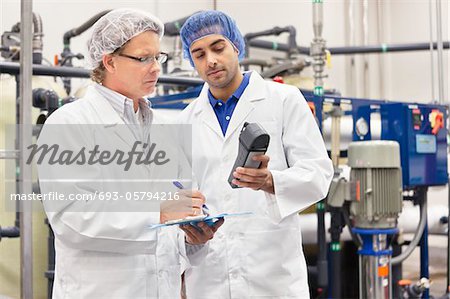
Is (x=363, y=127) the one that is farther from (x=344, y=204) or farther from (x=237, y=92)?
(x=237, y=92)

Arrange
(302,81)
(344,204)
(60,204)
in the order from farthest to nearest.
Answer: (302,81) → (344,204) → (60,204)

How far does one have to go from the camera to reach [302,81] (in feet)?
11.7

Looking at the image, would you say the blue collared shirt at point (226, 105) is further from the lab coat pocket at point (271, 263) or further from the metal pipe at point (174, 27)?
the metal pipe at point (174, 27)

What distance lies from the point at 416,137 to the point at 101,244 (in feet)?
7.23

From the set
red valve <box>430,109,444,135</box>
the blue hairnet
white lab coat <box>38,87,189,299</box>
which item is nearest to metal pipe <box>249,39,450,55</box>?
red valve <box>430,109,444,135</box>

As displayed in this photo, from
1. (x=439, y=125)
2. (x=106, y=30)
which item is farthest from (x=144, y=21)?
(x=439, y=125)

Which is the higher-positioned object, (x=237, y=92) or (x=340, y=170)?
(x=237, y=92)

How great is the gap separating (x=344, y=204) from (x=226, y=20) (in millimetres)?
1415

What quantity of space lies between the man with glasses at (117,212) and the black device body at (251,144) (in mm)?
129

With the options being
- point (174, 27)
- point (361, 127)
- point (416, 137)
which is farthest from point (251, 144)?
point (174, 27)

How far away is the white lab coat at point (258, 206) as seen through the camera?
4.90 ft

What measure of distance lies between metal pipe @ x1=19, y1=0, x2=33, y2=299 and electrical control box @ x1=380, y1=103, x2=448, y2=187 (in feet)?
7.02

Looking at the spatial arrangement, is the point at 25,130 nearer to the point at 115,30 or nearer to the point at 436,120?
the point at 115,30

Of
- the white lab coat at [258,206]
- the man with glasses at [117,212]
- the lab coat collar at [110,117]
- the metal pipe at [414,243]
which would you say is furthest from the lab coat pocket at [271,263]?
the metal pipe at [414,243]
